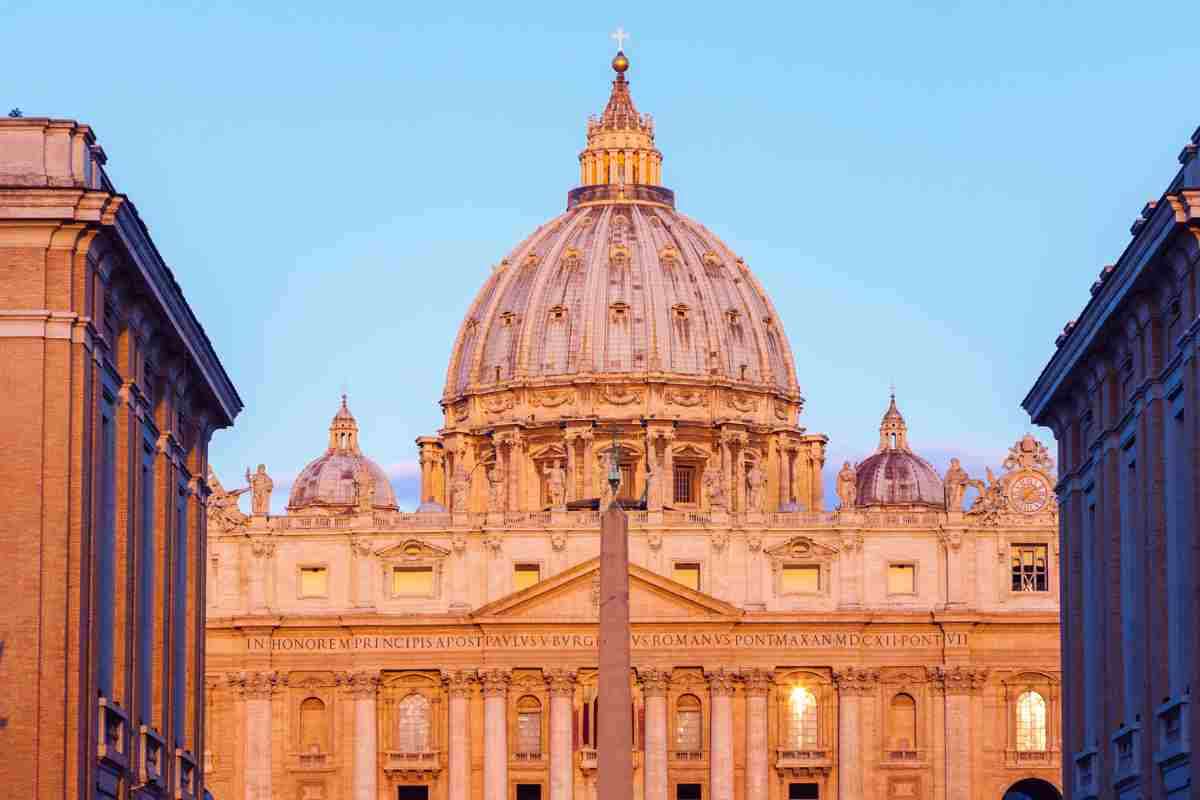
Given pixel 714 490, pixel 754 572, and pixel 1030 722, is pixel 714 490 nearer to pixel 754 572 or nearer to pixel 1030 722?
pixel 754 572

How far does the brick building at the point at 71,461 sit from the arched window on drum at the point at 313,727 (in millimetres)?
80421

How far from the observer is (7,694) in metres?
51.9

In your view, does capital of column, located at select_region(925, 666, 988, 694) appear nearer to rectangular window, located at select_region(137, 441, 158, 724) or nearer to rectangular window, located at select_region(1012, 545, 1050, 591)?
rectangular window, located at select_region(1012, 545, 1050, 591)

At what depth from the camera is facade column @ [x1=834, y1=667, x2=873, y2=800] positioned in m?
140

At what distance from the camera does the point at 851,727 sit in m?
140

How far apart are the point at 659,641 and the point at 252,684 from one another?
52.3ft

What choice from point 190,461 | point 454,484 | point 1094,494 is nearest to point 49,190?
point 190,461

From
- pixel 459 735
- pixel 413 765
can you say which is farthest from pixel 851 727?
pixel 413 765

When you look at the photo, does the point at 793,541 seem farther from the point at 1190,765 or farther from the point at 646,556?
the point at 1190,765

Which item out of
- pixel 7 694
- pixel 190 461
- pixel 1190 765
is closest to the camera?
pixel 7 694

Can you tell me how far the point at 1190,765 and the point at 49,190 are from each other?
19630 millimetres

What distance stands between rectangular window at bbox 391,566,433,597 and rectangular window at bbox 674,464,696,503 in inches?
991

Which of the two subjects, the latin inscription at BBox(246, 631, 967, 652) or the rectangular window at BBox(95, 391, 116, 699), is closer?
the rectangular window at BBox(95, 391, 116, 699)

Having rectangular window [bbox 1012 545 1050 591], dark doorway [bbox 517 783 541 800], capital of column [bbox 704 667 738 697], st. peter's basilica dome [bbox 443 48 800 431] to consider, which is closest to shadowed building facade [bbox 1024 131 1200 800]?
rectangular window [bbox 1012 545 1050 591]
